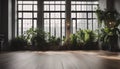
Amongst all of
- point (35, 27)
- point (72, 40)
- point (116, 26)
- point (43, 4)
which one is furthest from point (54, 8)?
point (116, 26)

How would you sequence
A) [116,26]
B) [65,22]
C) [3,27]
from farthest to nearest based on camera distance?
[65,22], [3,27], [116,26]

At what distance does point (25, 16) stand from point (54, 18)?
1959 mm

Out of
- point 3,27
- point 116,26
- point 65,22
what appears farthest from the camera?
point 65,22

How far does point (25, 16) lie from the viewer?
53.7ft

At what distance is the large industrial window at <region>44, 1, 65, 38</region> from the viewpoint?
1636 centimetres

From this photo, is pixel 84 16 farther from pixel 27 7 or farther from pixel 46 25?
pixel 27 7

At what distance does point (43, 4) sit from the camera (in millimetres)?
16281

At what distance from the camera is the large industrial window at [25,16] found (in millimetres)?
16266

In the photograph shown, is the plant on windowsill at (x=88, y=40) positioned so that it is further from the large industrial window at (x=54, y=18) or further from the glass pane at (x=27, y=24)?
the glass pane at (x=27, y=24)

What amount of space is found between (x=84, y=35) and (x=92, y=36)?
19.6 inches

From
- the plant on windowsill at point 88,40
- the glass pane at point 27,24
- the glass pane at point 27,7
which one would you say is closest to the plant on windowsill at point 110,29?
the plant on windowsill at point 88,40

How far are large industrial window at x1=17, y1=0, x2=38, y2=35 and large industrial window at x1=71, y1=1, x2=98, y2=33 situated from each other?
257 centimetres

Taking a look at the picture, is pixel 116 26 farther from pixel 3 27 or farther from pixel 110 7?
pixel 3 27

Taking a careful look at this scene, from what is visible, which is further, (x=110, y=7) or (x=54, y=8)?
(x=54, y=8)
